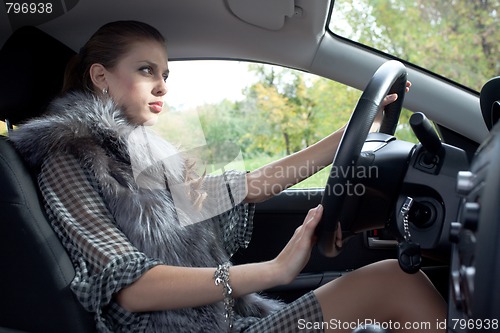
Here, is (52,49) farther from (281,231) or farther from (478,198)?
(478,198)

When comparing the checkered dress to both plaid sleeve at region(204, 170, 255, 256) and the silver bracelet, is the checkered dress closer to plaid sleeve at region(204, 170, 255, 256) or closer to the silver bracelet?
the silver bracelet

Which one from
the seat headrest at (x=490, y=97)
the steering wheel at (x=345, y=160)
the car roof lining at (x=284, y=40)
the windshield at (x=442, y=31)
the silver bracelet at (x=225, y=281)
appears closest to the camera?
the steering wheel at (x=345, y=160)

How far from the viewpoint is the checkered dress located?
1.21m

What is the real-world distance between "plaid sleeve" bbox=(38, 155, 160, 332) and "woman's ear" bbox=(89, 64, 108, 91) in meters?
0.29

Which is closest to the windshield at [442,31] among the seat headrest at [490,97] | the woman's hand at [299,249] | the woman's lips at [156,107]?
the seat headrest at [490,97]

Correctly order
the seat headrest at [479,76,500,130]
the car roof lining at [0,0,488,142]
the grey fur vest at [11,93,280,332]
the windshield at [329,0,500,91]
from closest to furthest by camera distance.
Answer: the grey fur vest at [11,93,280,332], the seat headrest at [479,76,500,130], the car roof lining at [0,0,488,142], the windshield at [329,0,500,91]

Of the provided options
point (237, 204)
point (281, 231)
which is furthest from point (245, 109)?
point (237, 204)

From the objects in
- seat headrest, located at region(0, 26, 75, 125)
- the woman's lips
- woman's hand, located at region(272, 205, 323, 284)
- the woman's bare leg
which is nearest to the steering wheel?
woman's hand, located at region(272, 205, 323, 284)

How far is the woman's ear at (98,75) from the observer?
1.57m

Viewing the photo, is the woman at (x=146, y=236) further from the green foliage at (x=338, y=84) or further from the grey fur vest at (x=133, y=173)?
the green foliage at (x=338, y=84)

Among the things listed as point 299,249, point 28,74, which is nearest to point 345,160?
point 299,249

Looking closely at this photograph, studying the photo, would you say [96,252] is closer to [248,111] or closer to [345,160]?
[345,160]

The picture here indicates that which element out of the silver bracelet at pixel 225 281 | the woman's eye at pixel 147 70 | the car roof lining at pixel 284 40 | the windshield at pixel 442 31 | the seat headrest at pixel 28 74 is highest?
the windshield at pixel 442 31

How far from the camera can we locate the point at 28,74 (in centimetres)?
156
